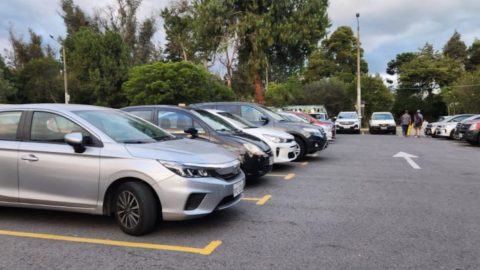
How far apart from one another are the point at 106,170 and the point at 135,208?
559 millimetres

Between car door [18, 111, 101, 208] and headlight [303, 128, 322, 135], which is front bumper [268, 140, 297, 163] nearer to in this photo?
headlight [303, 128, 322, 135]

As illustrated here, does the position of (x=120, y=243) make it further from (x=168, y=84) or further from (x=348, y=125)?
(x=168, y=84)

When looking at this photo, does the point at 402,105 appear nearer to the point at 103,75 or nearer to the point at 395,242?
the point at 103,75

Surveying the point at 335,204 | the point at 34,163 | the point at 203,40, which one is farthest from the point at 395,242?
the point at 203,40

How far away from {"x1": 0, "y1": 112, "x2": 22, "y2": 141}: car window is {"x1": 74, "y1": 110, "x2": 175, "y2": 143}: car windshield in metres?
0.87

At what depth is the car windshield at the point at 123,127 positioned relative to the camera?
4.87 metres

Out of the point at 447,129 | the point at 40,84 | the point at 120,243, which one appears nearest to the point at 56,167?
the point at 120,243

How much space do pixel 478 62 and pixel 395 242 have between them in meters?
68.2

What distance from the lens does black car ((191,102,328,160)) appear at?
34.3 feet

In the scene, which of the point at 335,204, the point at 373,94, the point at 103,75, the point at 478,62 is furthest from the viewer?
the point at 478,62

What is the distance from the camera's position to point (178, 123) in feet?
24.6

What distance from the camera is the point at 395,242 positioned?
4.32m

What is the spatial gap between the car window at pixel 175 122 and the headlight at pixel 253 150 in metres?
0.96

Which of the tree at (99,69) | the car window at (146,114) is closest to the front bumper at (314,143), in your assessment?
the car window at (146,114)
